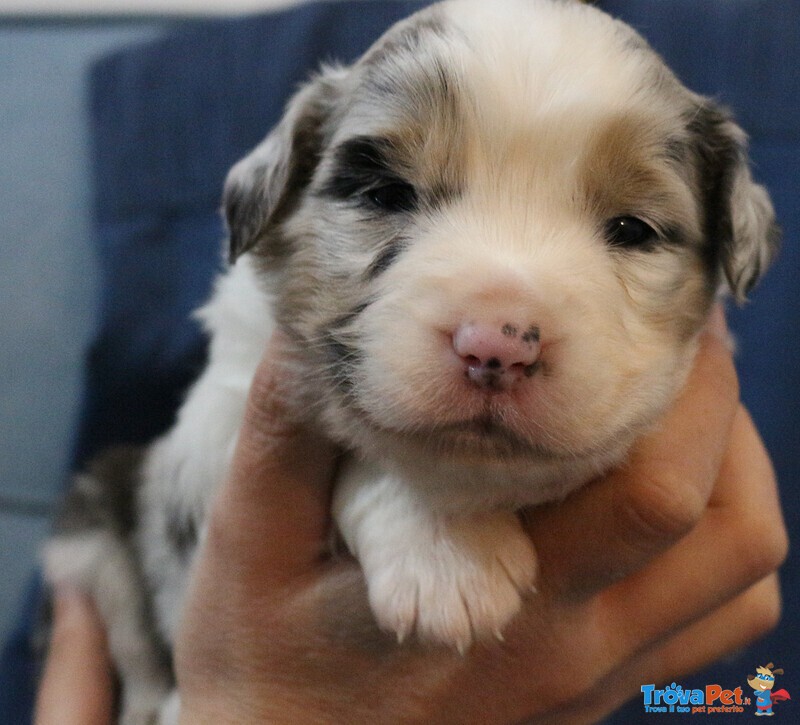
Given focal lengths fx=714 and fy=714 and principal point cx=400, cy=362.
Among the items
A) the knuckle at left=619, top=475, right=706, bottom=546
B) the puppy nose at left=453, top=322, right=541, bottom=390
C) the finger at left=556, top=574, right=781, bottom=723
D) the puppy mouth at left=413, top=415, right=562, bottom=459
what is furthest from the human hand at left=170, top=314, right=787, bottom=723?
the puppy nose at left=453, top=322, right=541, bottom=390

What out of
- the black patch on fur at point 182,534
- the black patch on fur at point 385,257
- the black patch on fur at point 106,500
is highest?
the black patch on fur at point 385,257

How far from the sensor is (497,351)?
2.78ft

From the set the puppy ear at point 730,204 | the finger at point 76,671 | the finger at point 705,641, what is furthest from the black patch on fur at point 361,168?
the finger at point 76,671

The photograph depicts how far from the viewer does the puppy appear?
35.9 inches

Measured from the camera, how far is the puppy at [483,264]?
0.91 metres

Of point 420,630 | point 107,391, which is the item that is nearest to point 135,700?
point 107,391

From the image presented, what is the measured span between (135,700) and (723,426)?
1.69m

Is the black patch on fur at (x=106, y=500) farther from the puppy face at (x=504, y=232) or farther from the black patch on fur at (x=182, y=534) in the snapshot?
the puppy face at (x=504, y=232)

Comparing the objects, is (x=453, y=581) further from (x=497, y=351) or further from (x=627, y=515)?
(x=497, y=351)

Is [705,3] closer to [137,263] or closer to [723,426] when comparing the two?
[723,426]

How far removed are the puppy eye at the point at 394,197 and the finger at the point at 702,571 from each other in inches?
32.4

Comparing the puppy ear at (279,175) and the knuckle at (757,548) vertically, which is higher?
the puppy ear at (279,175)

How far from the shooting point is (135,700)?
1970 mm

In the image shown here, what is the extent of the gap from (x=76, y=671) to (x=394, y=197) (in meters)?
1.66
